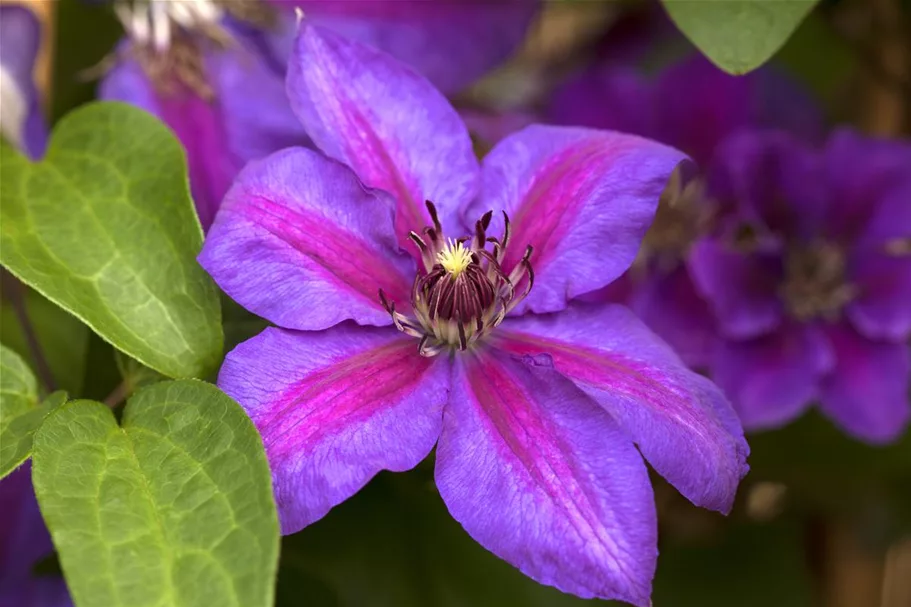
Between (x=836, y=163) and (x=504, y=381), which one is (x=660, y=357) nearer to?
(x=504, y=381)

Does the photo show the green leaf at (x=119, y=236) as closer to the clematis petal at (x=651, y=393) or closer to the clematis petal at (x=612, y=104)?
the clematis petal at (x=651, y=393)

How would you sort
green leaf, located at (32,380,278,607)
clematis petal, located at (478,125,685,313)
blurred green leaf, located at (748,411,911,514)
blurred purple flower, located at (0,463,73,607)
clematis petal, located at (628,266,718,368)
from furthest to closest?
blurred green leaf, located at (748,411,911,514), clematis petal, located at (628,266,718,368), blurred purple flower, located at (0,463,73,607), clematis petal, located at (478,125,685,313), green leaf, located at (32,380,278,607)

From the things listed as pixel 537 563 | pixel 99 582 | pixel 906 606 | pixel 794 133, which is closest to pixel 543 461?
pixel 537 563

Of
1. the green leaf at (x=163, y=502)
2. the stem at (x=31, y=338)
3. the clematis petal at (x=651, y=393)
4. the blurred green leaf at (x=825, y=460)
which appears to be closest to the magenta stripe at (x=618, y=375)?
the clematis petal at (x=651, y=393)

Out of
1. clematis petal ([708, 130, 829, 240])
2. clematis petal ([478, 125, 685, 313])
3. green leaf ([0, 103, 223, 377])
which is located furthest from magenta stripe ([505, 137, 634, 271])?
clematis petal ([708, 130, 829, 240])

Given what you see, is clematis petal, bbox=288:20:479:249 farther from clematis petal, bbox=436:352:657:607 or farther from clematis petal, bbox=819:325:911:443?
clematis petal, bbox=819:325:911:443

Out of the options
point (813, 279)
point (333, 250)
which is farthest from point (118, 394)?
point (813, 279)
